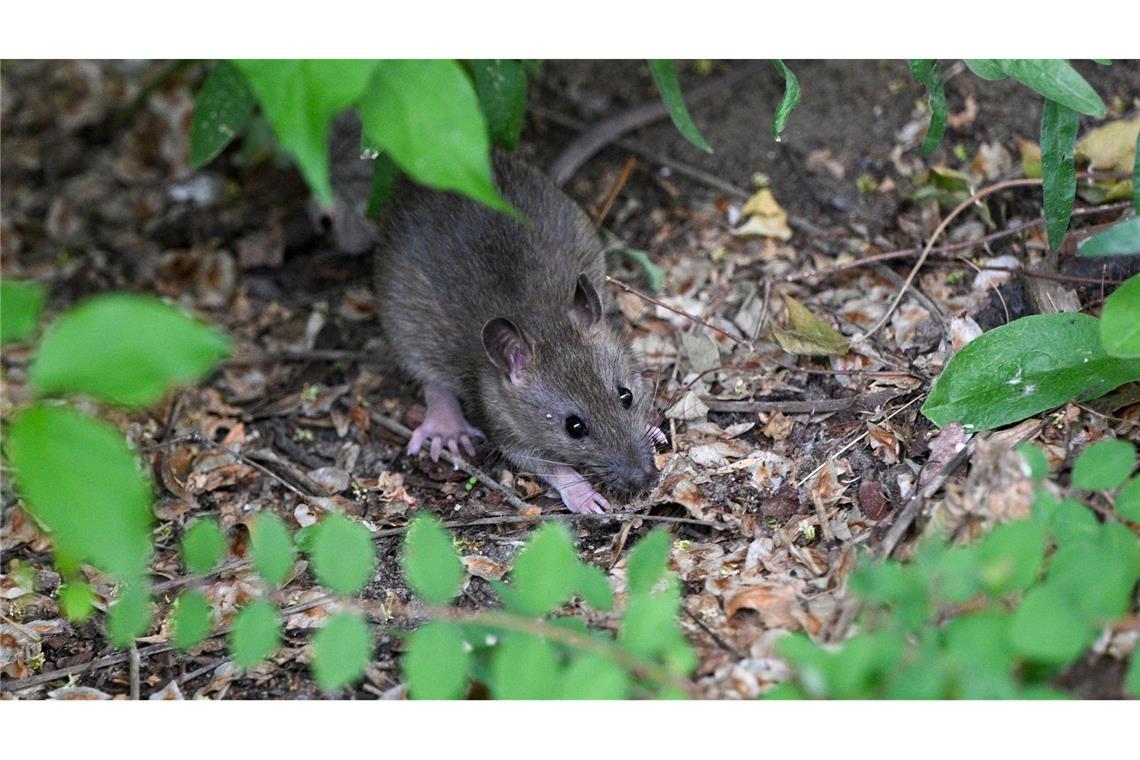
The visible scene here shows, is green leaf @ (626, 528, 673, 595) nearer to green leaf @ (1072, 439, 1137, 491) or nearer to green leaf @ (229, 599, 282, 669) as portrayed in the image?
green leaf @ (229, 599, 282, 669)

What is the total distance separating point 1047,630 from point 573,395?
2953 millimetres

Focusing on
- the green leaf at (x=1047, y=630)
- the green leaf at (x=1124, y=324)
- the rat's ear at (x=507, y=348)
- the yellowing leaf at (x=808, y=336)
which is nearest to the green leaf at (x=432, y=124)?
the green leaf at (x=1047, y=630)

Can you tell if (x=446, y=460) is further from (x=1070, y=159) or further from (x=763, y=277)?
(x=1070, y=159)

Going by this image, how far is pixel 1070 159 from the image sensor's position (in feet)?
13.6

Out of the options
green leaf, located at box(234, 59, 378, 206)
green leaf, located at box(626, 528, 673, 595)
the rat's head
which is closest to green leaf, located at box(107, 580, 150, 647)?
green leaf, located at box(234, 59, 378, 206)

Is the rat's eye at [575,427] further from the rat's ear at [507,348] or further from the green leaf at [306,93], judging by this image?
the green leaf at [306,93]

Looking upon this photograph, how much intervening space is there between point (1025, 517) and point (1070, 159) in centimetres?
169

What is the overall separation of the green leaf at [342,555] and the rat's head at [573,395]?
2174 mm

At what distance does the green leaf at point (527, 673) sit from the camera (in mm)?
2582

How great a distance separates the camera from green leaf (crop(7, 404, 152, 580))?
2.29 metres

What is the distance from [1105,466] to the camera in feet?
9.92

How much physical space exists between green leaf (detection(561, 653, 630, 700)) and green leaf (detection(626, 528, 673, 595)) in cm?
33

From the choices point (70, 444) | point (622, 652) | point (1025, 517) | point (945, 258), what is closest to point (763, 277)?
point (945, 258)

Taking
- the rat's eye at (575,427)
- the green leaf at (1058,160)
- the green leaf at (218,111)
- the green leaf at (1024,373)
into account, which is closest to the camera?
the green leaf at (1024,373)
